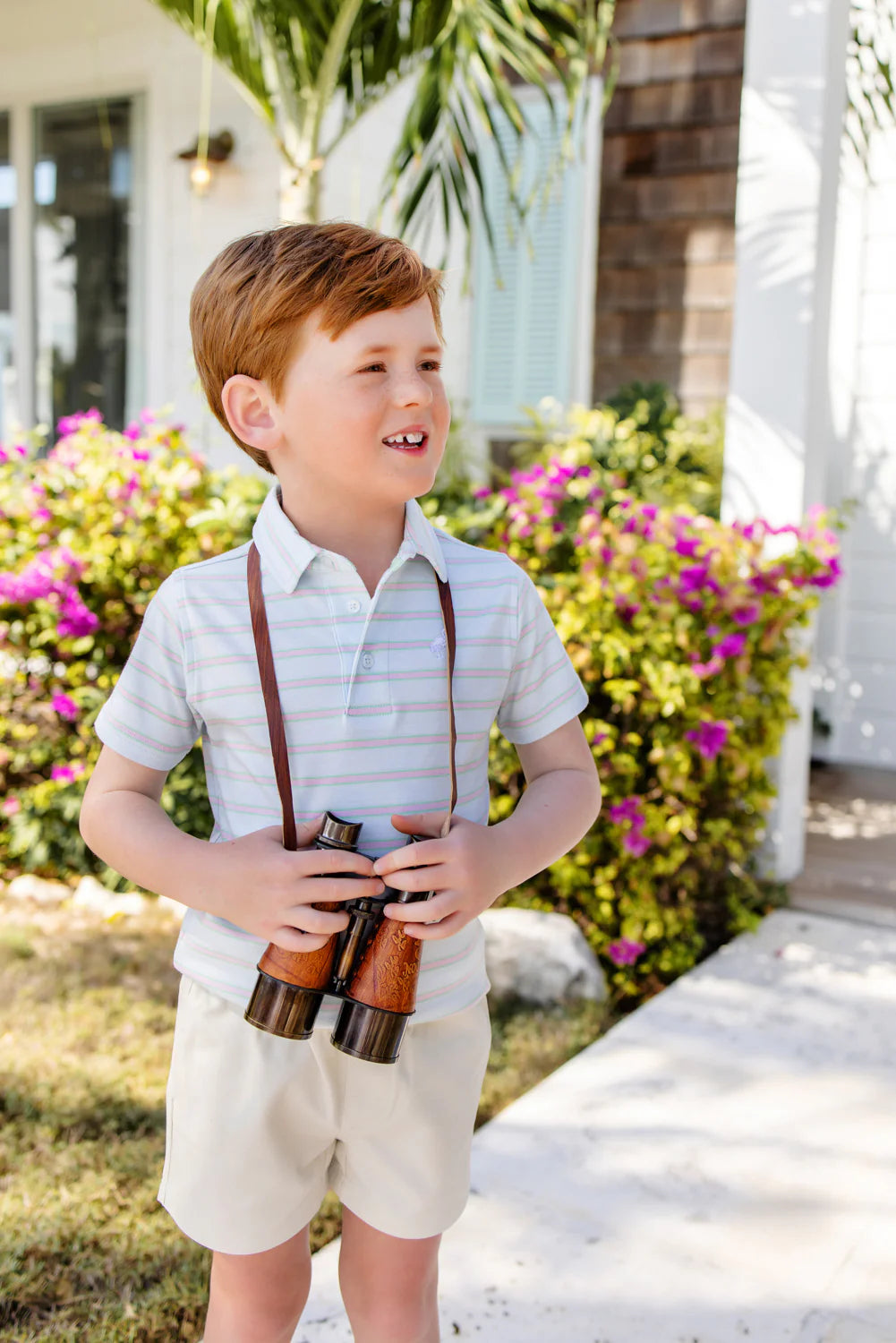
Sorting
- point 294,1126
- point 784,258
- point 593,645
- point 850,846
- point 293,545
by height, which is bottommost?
point 850,846

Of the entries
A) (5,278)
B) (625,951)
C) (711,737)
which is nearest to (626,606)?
(711,737)

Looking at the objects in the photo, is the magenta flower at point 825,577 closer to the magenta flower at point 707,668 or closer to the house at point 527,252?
the magenta flower at point 707,668

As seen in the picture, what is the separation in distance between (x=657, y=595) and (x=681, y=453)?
1831mm

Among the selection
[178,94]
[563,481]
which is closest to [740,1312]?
[563,481]

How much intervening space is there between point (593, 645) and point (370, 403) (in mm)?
2085

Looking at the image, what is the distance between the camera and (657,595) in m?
3.12

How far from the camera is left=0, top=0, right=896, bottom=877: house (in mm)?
5031

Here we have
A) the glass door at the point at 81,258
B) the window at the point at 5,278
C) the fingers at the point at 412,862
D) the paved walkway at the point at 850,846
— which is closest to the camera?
the fingers at the point at 412,862

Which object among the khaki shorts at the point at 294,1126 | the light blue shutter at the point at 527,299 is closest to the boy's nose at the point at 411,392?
the khaki shorts at the point at 294,1126

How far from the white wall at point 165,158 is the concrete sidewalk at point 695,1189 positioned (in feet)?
11.0

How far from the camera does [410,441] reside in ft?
3.72

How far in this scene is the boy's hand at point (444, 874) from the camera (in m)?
1.04

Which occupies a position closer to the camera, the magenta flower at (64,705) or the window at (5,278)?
the magenta flower at (64,705)

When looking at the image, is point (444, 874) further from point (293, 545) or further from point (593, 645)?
point (593, 645)
